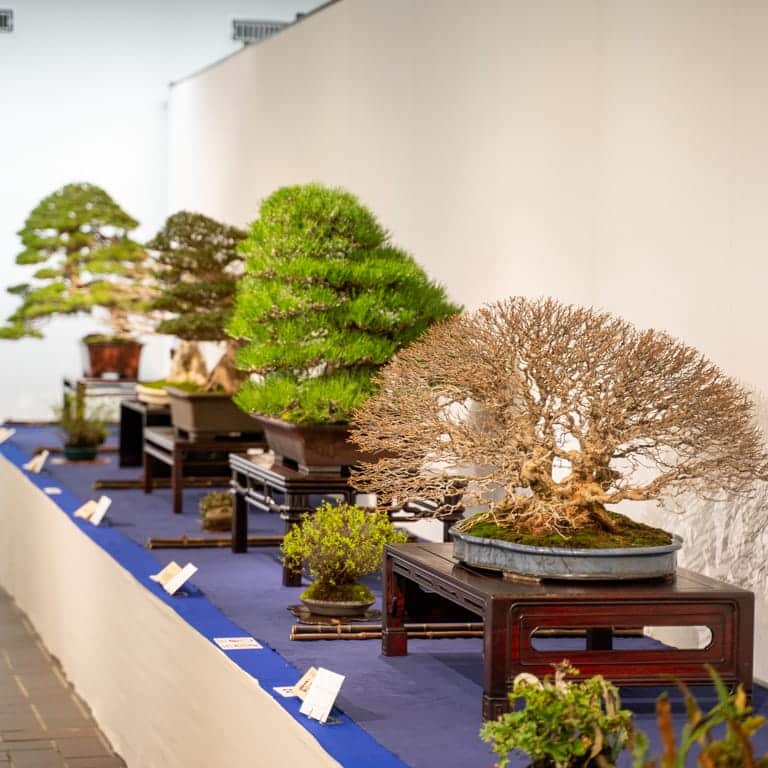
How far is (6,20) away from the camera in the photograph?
30.9ft

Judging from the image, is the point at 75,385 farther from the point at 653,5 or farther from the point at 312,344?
the point at 653,5

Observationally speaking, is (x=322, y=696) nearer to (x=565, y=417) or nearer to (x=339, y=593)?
(x=565, y=417)

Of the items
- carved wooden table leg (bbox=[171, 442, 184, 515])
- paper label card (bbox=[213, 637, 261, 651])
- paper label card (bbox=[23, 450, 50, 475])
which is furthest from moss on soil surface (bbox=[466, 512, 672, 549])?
paper label card (bbox=[23, 450, 50, 475])

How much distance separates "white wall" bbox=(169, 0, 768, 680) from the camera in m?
3.23

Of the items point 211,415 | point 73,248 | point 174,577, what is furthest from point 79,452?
point 174,577

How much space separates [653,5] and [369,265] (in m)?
1.15

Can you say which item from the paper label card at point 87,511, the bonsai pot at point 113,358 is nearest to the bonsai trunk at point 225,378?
the paper label card at point 87,511

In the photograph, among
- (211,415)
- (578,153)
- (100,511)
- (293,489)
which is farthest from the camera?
(211,415)

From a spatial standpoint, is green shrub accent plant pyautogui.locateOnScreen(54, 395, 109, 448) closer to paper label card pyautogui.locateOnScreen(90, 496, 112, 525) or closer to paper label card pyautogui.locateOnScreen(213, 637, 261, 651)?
paper label card pyautogui.locateOnScreen(90, 496, 112, 525)

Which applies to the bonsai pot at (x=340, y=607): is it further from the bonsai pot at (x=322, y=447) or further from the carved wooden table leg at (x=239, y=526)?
the carved wooden table leg at (x=239, y=526)

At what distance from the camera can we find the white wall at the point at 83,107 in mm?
9469

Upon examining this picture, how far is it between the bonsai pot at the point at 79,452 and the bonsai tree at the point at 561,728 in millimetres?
5487

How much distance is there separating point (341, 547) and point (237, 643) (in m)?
0.50

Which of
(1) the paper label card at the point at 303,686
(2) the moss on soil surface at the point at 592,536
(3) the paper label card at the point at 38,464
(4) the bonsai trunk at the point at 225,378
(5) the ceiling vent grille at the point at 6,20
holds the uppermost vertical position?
(5) the ceiling vent grille at the point at 6,20
